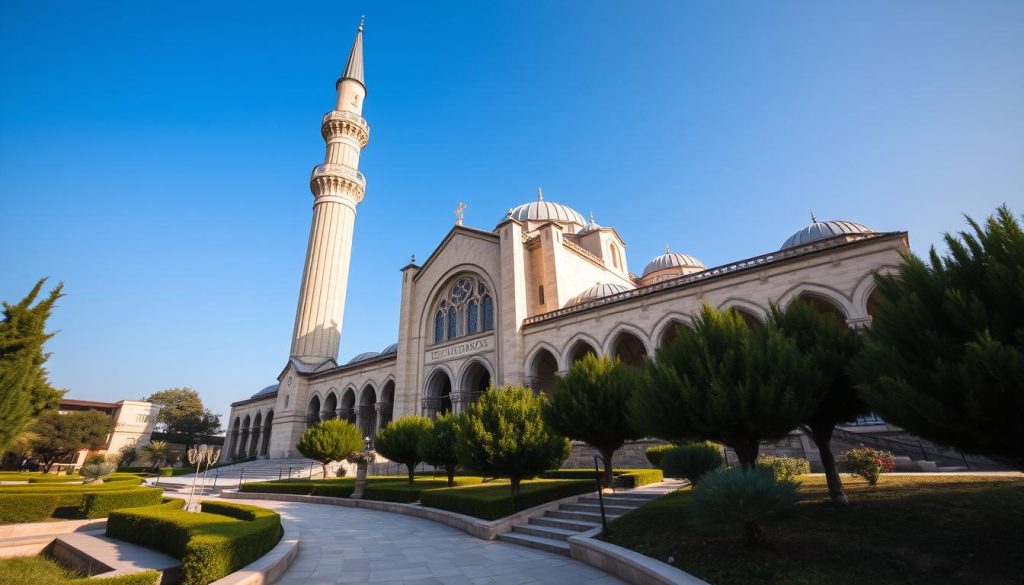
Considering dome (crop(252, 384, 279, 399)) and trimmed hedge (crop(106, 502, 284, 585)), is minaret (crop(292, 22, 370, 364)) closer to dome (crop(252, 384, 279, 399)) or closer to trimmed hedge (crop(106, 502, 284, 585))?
dome (crop(252, 384, 279, 399))

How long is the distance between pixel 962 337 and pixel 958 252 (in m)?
1.20

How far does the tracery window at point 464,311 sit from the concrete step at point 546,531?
17.2 m

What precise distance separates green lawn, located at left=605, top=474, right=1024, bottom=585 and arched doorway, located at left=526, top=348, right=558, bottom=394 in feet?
50.3

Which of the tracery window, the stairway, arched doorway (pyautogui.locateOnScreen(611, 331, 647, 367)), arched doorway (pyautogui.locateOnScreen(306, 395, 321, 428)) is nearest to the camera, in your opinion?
the stairway

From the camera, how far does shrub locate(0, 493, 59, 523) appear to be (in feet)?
35.9

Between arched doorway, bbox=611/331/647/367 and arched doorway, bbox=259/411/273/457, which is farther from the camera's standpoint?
arched doorway, bbox=259/411/273/457

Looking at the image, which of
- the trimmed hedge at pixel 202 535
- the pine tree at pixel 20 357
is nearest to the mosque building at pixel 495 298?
the trimmed hedge at pixel 202 535

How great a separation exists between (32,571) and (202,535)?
163 inches

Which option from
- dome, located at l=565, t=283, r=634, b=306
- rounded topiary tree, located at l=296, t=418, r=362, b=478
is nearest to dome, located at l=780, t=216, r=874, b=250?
dome, located at l=565, t=283, r=634, b=306

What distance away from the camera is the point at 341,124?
1822 inches

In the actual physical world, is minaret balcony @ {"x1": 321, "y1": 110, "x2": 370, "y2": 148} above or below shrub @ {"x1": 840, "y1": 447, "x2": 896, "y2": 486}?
above

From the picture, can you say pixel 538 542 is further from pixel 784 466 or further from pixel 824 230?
pixel 824 230

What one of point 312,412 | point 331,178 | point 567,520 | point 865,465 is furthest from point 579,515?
point 331,178

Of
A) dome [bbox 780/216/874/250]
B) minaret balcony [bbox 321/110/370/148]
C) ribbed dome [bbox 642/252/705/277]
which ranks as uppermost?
minaret balcony [bbox 321/110/370/148]
